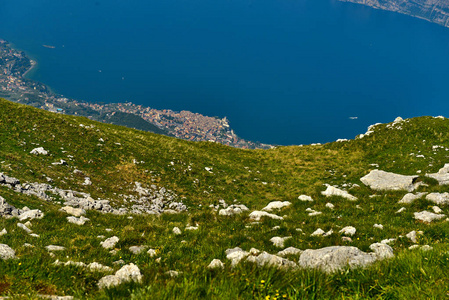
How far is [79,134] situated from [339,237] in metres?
25.9

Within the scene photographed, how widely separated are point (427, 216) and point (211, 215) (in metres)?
9.34

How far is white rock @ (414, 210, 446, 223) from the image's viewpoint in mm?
10523

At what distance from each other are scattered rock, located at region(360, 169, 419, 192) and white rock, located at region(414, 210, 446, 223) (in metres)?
5.96

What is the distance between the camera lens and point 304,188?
26.3m

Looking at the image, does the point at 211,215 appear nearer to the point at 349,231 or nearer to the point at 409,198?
the point at 349,231

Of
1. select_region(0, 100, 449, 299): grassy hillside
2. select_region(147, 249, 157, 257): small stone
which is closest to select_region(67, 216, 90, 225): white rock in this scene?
select_region(0, 100, 449, 299): grassy hillside

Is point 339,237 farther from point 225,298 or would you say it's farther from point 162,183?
point 162,183

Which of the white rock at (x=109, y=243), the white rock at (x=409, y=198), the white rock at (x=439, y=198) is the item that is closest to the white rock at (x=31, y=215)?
the white rock at (x=109, y=243)

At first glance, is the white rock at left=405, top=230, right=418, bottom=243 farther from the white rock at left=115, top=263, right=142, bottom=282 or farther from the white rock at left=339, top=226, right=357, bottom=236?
the white rock at left=115, top=263, right=142, bottom=282

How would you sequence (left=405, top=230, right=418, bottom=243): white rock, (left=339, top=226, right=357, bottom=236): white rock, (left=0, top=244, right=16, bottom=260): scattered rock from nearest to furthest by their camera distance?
(left=0, top=244, right=16, bottom=260): scattered rock
(left=405, top=230, right=418, bottom=243): white rock
(left=339, top=226, right=357, bottom=236): white rock

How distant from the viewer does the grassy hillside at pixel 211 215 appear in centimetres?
399

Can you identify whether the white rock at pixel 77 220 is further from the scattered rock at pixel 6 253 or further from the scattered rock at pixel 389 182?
the scattered rock at pixel 389 182

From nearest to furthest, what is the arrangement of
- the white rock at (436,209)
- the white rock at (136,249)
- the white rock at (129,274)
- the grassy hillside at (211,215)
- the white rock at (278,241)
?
the grassy hillside at (211,215) → the white rock at (129,274) → the white rock at (136,249) → the white rock at (278,241) → the white rock at (436,209)

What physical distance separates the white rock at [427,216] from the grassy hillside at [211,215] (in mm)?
466
